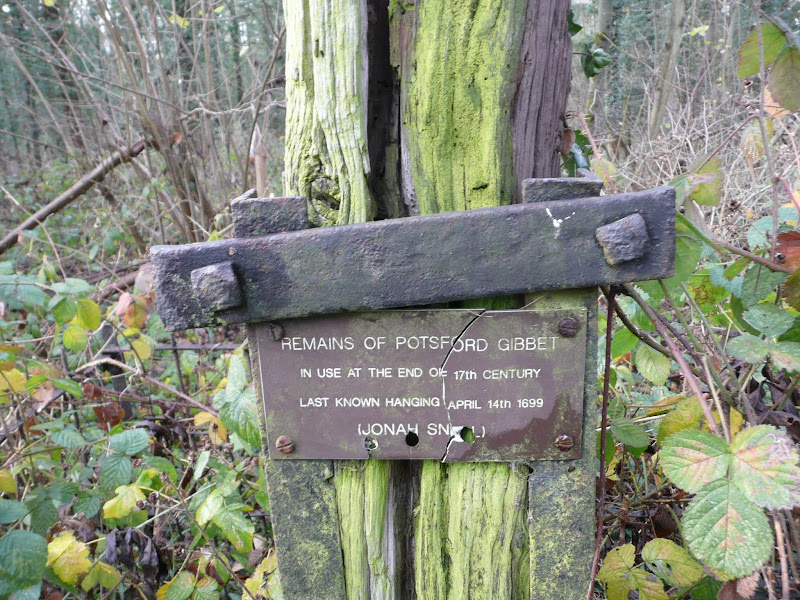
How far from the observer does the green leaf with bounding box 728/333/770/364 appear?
3.50 ft

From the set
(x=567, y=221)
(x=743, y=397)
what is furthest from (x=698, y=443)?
(x=567, y=221)

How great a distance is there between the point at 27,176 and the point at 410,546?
12.8m

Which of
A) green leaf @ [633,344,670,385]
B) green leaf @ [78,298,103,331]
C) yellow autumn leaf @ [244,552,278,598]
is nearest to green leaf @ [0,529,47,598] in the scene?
yellow autumn leaf @ [244,552,278,598]

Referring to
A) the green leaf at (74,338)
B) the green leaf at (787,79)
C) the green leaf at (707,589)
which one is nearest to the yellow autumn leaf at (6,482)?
the green leaf at (74,338)

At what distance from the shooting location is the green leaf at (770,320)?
116 cm

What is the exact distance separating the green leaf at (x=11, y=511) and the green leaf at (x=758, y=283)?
6.77 feet

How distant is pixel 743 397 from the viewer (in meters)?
1.22

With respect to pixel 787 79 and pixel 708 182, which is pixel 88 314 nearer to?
pixel 708 182

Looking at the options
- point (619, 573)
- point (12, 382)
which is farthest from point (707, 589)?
point (12, 382)

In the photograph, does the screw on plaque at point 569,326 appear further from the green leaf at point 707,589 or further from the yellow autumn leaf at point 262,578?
the yellow autumn leaf at point 262,578

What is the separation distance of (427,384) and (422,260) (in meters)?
0.26

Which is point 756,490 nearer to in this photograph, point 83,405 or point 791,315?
point 791,315

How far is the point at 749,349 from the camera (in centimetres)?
109

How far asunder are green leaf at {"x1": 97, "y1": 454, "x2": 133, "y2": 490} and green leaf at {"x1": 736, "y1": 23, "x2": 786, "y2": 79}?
2.05m
